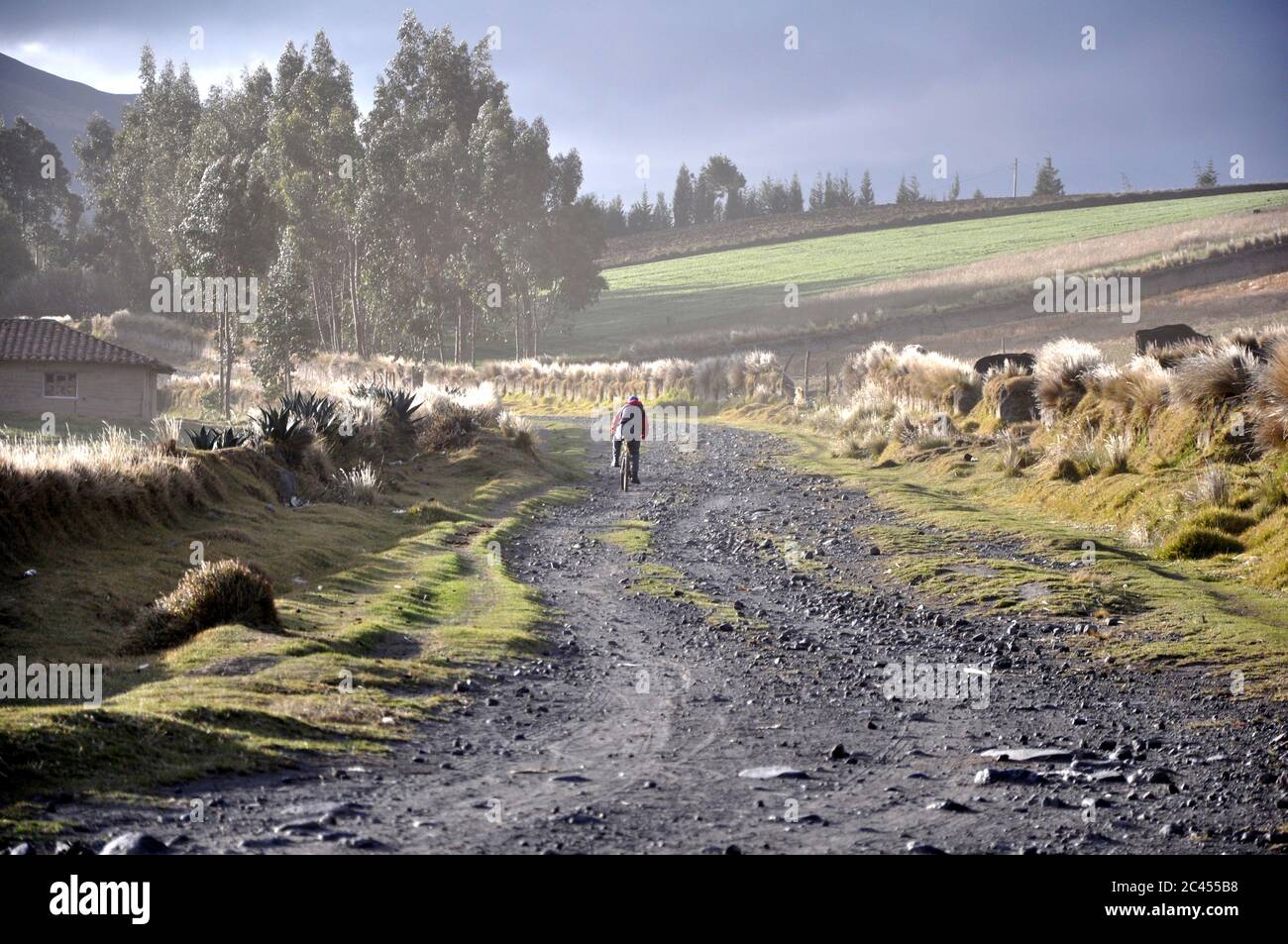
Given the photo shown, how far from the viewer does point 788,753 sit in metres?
8.14

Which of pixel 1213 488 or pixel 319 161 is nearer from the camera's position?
pixel 1213 488

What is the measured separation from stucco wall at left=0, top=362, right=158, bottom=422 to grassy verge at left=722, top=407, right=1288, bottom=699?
34.5 m

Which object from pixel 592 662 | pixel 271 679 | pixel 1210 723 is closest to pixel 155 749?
pixel 271 679

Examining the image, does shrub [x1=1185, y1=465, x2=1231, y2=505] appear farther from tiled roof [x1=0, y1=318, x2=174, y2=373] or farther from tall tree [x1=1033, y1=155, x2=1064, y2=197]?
tall tree [x1=1033, y1=155, x2=1064, y2=197]

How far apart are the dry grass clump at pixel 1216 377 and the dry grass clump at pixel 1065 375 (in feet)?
13.4

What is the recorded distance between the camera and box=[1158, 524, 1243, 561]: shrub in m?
14.3

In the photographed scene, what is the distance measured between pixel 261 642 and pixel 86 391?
4005 cm

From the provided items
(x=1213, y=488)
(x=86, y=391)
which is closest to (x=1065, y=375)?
(x=1213, y=488)

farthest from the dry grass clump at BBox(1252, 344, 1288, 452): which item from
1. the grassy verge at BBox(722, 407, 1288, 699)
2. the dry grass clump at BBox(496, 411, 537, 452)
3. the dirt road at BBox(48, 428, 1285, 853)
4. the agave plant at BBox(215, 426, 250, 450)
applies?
the dry grass clump at BBox(496, 411, 537, 452)

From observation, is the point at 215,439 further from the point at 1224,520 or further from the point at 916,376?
the point at 916,376

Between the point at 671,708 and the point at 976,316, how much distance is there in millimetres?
55536
